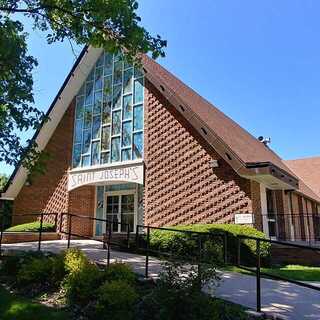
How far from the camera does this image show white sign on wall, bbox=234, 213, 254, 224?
13.6 meters

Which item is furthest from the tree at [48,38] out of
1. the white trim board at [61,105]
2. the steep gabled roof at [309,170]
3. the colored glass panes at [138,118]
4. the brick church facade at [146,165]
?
the steep gabled roof at [309,170]

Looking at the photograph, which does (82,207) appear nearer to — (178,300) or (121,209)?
(121,209)

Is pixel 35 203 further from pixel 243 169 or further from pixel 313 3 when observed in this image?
pixel 313 3

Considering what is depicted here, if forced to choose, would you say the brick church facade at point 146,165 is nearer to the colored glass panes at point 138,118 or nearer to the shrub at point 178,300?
the colored glass panes at point 138,118

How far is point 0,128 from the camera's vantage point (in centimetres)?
1135

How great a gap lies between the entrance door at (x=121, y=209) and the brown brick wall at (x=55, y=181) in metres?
2.19

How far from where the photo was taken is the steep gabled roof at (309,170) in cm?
2541

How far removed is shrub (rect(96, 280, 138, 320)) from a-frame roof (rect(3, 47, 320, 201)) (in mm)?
7976

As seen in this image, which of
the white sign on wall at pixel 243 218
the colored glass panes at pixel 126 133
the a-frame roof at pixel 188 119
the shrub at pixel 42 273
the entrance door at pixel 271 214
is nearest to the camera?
the shrub at pixel 42 273

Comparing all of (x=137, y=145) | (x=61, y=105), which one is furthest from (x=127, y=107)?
(x=61, y=105)

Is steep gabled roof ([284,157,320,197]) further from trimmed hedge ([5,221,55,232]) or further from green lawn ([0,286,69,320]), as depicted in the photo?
green lawn ([0,286,69,320])

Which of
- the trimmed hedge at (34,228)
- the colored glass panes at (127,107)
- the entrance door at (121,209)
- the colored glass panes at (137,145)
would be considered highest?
the colored glass panes at (127,107)

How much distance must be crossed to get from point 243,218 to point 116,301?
8.41 m

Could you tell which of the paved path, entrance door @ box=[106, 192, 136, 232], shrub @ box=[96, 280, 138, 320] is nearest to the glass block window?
entrance door @ box=[106, 192, 136, 232]
